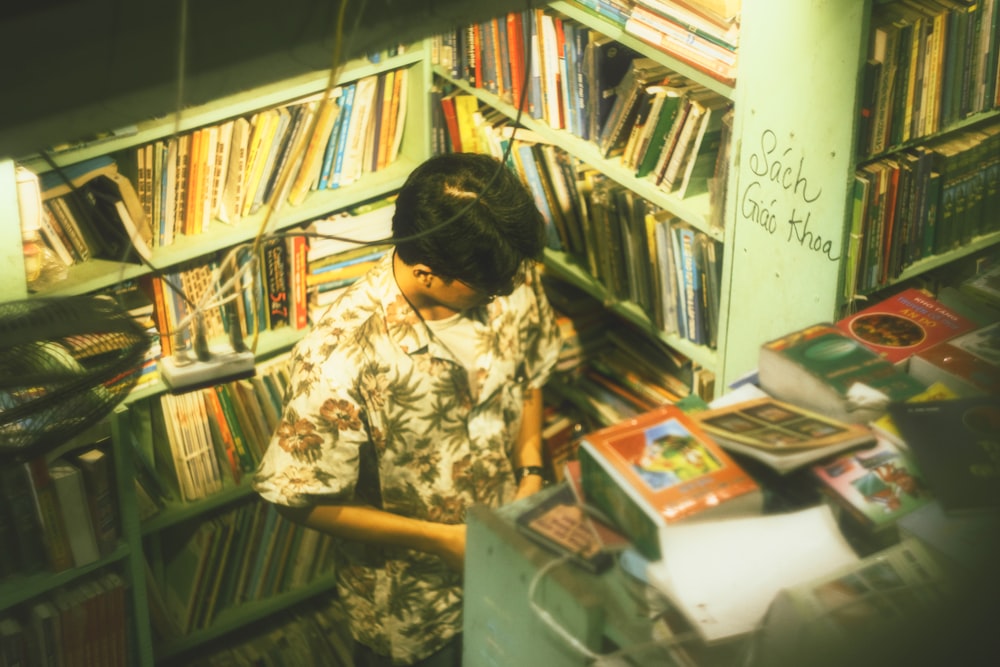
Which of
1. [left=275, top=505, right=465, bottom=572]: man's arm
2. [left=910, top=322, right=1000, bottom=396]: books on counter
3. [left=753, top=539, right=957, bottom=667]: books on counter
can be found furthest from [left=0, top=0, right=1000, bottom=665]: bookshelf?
[left=753, top=539, right=957, bottom=667]: books on counter

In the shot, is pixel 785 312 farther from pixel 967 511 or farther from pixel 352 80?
pixel 352 80

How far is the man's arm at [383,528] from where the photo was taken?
2047mm

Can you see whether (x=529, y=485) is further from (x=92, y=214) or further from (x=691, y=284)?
(x=92, y=214)

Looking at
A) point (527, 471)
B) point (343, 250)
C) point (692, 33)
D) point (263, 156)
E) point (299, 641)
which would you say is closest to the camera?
point (692, 33)

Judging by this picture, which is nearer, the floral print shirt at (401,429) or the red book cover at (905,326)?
the red book cover at (905,326)

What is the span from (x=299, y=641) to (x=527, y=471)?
3.76 feet

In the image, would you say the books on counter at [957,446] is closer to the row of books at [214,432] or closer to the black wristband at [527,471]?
the black wristband at [527,471]

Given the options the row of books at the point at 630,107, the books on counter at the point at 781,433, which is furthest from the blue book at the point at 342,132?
the books on counter at the point at 781,433

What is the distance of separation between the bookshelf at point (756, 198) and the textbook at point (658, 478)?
0.85 m

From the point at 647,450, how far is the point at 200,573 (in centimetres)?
200

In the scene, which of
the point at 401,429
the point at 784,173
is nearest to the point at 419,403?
the point at 401,429

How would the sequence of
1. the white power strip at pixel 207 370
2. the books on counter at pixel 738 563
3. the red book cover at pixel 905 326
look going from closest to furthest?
the books on counter at pixel 738 563 < the red book cover at pixel 905 326 < the white power strip at pixel 207 370

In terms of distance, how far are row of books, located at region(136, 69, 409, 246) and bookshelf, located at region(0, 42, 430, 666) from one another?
27mm

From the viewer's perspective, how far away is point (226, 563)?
9.59 feet
